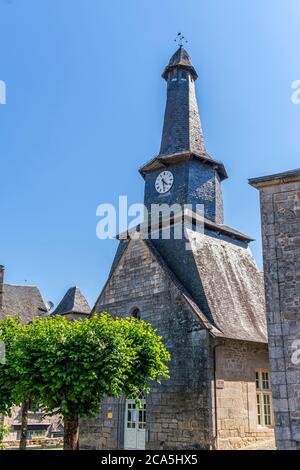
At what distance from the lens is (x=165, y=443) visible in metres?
14.3

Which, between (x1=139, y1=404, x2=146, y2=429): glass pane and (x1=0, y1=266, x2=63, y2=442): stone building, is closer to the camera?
A: (x1=139, y1=404, x2=146, y2=429): glass pane

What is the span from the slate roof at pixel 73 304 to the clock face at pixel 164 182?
985 centimetres

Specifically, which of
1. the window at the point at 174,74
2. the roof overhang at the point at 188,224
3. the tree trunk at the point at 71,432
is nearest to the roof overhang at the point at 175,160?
the roof overhang at the point at 188,224

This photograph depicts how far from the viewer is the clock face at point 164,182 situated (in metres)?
19.9

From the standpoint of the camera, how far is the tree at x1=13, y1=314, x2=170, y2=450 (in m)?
11.1

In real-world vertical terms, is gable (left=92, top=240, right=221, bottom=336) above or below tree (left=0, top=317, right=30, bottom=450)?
above

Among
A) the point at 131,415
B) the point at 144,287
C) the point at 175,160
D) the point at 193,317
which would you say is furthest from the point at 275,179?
the point at 131,415

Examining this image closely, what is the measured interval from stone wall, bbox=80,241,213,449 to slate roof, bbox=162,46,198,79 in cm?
945

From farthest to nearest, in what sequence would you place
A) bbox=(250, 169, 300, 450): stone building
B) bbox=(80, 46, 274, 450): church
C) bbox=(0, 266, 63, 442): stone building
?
1. bbox=(0, 266, 63, 442): stone building
2. bbox=(80, 46, 274, 450): church
3. bbox=(250, 169, 300, 450): stone building

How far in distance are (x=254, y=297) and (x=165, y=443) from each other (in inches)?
250

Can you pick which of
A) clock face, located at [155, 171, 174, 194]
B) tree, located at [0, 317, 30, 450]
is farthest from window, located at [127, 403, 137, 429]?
clock face, located at [155, 171, 174, 194]

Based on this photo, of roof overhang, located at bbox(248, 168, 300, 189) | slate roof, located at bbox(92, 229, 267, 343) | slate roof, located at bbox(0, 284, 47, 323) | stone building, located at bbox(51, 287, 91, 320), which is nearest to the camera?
roof overhang, located at bbox(248, 168, 300, 189)

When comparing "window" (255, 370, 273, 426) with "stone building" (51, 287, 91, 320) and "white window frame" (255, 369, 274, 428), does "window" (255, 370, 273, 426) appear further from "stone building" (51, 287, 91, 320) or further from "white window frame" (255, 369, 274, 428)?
"stone building" (51, 287, 91, 320)

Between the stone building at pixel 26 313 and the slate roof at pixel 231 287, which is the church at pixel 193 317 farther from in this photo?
the stone building at pixel 26 313
